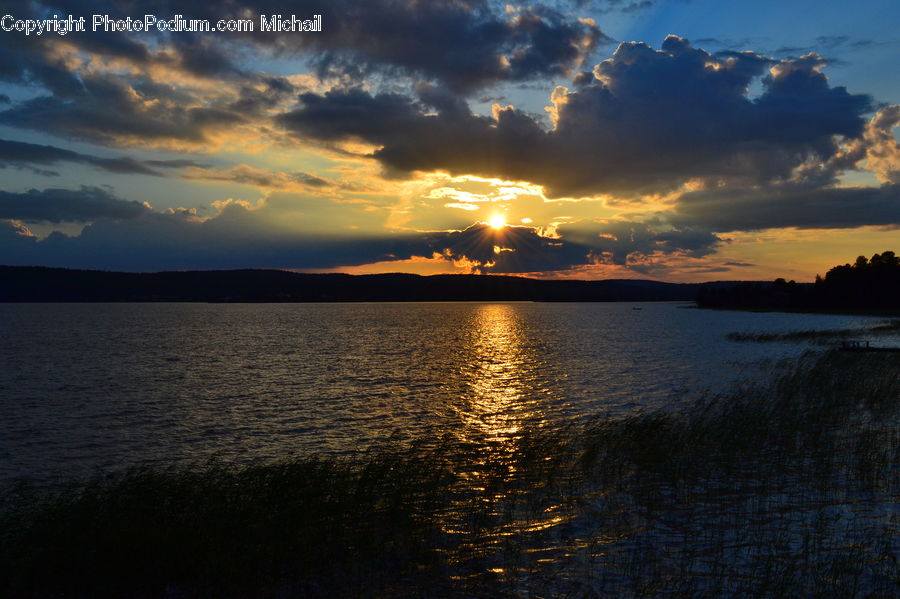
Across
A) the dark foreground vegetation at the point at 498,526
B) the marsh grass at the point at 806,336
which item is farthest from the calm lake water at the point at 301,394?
the marsh grass at the point at 806,336

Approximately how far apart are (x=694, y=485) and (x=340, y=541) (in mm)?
11890

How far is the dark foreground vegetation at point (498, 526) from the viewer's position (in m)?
12.7

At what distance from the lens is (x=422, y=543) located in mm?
15305

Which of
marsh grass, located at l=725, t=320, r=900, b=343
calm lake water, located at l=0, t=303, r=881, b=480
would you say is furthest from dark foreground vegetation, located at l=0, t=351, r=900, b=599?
marsh grass, located at l=725, t=320, r=900, b=343

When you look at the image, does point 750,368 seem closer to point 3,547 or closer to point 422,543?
point 422,543

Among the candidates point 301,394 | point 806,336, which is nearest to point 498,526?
point 301,394

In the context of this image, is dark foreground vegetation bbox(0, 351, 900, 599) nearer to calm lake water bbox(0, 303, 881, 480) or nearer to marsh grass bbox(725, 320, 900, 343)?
calm lake water bbox(0, 303, 881, 480)

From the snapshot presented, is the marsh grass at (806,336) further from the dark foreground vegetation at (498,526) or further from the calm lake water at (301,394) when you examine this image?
the dark foreground vegetation at (498,526)

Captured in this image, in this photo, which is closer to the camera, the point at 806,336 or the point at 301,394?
the point at 301,394

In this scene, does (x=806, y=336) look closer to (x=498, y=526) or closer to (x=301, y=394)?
(x=301, y=394)

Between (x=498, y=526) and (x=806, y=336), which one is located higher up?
(x=806, y=336)

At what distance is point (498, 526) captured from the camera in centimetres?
1653

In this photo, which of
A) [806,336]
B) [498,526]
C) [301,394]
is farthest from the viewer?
[806,336]

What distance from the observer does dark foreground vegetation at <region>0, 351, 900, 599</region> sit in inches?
500
